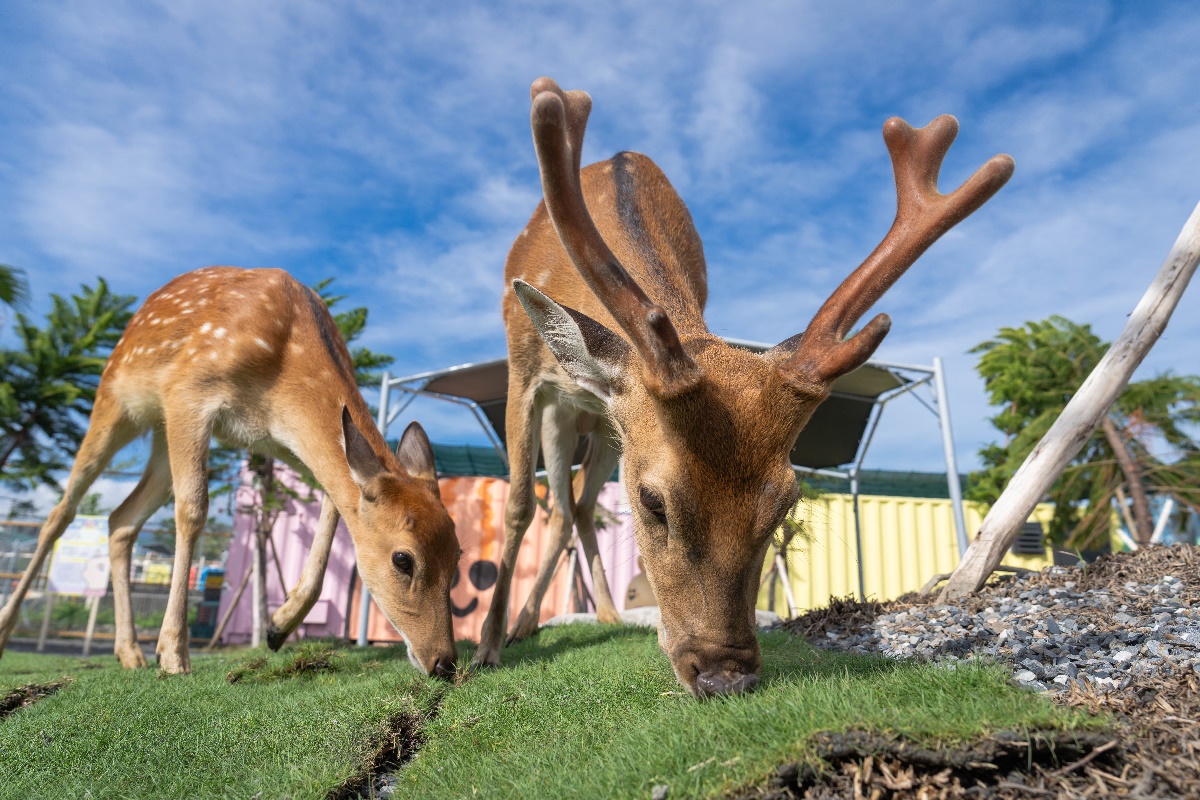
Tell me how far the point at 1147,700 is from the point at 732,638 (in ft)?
3.75

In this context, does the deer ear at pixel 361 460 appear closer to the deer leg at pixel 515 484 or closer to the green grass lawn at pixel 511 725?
the deer leg at pixel 515 484

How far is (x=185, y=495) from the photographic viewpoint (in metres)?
5.26

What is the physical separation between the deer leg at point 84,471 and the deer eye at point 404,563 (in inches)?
117

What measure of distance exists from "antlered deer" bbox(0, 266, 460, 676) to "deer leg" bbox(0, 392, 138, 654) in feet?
0.04

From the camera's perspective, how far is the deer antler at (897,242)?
2777 millimetres

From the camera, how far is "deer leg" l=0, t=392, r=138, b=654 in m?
6.01

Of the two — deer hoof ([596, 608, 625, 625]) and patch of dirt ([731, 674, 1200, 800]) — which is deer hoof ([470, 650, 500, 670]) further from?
patch of dirt ([731, 674, 1200, 800])

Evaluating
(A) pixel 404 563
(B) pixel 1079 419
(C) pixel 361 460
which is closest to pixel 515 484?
(A) pixel 404 563

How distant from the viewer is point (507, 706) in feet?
10.4

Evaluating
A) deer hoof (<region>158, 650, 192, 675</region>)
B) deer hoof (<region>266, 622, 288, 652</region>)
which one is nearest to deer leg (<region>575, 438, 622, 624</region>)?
deer hoof (<region>266, 622, 288, 652</region>)

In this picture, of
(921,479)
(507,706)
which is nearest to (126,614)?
(507,706)

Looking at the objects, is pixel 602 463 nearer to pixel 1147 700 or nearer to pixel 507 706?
pixel 507 706

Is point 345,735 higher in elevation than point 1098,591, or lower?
lower

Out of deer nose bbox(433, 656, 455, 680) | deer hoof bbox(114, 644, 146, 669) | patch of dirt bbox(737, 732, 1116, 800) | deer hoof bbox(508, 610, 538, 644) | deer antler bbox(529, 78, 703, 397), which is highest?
deer antler bbox(529, 78, 703, 397)
